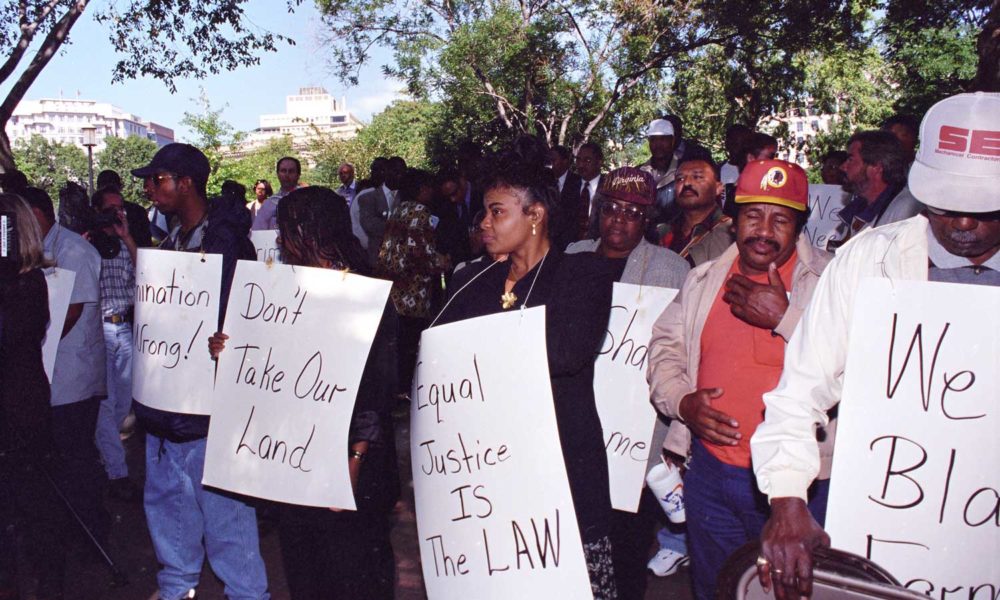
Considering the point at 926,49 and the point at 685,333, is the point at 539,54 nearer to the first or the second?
the point at 926,49

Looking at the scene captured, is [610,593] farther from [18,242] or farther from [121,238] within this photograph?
[121,238]

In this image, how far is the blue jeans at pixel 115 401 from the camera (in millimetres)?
5570

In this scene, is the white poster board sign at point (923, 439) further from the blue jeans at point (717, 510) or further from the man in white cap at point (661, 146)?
the man in white cap at point (661, 146)

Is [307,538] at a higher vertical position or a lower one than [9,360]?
lower

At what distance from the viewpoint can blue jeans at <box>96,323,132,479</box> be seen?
557 cm

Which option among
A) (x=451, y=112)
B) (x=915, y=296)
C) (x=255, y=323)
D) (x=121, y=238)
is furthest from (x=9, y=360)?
(x=451, y=112)

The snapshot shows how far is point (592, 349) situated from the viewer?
266cm

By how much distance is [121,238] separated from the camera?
18.8 ft

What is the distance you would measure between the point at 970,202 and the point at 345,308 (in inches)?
77.3

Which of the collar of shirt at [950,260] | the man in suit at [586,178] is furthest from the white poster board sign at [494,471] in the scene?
the man in suit at [586,178]

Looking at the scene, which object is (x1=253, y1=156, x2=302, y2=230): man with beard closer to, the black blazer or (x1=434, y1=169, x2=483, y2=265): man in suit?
(x1=434, y1=169, x2=483, y2=265): man in suit

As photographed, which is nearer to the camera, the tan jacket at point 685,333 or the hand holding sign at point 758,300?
the hand holding sign at point 758,300

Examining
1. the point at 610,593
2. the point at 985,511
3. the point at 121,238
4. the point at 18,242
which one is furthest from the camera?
the point at 121,238

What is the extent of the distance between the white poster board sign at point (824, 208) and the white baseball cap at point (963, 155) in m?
5.18
